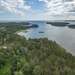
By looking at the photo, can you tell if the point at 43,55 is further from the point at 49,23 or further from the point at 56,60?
the point at 49,23

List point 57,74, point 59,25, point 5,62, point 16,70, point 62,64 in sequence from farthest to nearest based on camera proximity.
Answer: point 59,25, point 5,62, point 62,64, point 16,70, point 57,74

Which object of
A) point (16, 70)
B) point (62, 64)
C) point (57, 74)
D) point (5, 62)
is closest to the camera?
point (57, 74)

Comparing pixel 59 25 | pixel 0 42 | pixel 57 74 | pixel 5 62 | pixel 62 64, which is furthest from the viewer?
pixel 59 25

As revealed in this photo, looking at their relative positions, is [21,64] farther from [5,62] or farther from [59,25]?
[59,25]

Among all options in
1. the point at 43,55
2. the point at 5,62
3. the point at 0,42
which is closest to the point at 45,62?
the point at 43,55

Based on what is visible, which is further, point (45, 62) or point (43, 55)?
point (43, 55)

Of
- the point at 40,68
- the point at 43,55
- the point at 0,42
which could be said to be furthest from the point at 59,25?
the point at 40,68

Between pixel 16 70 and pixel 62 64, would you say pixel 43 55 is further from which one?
pixel 16 70

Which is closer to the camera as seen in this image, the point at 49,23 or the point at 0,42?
the point at 0,42

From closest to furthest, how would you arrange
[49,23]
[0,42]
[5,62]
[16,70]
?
[16,70]
[5,62]
[0,42]
[49,23]
